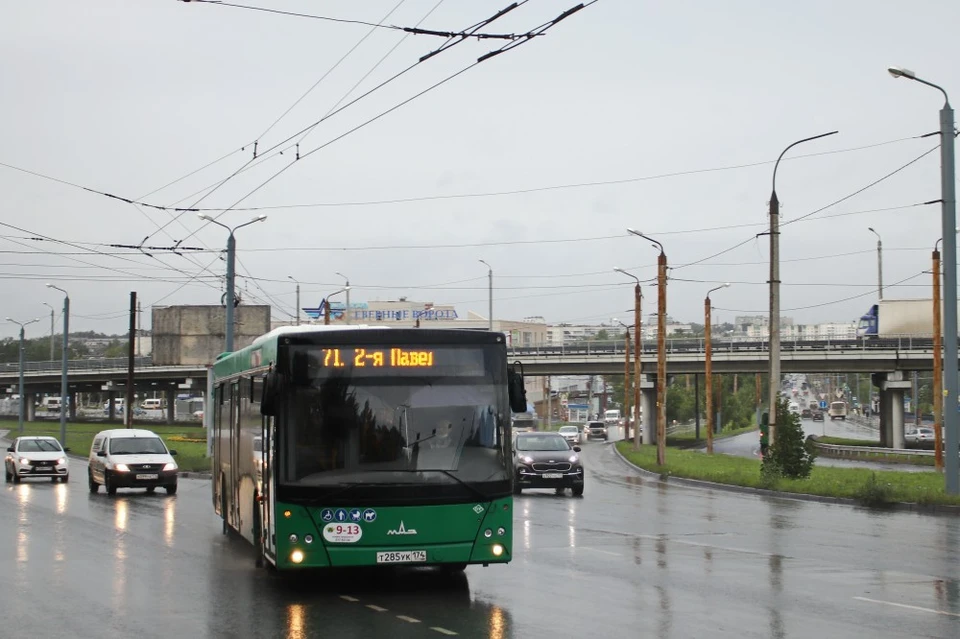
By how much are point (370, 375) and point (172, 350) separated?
36246 mm

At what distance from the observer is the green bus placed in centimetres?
1249

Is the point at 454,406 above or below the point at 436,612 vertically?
above

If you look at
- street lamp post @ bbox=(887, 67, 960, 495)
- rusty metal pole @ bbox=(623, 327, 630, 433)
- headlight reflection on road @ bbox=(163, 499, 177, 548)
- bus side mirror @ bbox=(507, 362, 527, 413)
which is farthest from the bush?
rusty metal pole @ bbox=(623, 327, 630, 433)

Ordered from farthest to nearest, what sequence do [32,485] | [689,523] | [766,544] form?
[32,485]
[689,523]
[766,544]

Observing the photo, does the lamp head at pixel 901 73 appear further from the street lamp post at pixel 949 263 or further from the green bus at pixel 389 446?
the green bus at pixel 389 446

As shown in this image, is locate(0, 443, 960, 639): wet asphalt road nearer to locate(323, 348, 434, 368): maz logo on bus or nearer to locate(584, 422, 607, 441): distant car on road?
locate(323, 348, 434, 368): maz logo on bus

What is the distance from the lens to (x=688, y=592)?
42.4 feet

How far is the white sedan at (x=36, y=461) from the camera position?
38250 millimetres

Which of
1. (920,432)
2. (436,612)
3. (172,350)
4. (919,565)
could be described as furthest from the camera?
(920,432)

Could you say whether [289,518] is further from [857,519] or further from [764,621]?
[857,519]

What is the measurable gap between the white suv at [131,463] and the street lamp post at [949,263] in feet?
62.9

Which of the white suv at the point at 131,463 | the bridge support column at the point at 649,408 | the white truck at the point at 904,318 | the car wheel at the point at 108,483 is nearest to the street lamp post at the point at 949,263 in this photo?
the white suv at the point at 131,463

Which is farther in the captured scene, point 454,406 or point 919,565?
point 919,565

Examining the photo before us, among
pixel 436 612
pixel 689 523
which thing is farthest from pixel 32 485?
pixel 436 612
